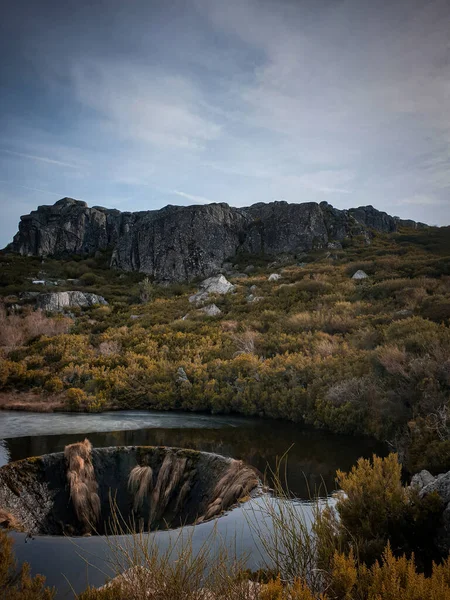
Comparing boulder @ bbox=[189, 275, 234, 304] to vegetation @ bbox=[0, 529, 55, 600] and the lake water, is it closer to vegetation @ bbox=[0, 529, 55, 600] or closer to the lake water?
the lake water

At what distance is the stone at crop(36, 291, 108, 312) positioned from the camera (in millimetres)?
32669

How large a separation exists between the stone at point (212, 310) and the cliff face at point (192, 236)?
18.5 m

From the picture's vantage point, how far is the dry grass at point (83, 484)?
30.8ft

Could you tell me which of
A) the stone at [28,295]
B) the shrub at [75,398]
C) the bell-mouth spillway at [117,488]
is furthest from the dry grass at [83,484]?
the stone at [28,295]

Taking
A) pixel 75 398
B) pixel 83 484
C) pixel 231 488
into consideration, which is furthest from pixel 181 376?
pixel 231 488

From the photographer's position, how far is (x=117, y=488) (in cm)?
1023

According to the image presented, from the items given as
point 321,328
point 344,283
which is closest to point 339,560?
point 321,328

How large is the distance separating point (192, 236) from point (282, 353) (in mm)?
35565

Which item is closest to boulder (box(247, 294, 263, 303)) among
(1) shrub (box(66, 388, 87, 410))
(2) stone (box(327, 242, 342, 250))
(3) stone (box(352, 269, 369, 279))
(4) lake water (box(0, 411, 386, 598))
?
(3) stone (box(352, 269, 369, 279))

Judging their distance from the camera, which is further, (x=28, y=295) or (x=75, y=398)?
(x=28, y=295)

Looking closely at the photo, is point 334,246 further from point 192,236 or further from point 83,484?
point 83,484

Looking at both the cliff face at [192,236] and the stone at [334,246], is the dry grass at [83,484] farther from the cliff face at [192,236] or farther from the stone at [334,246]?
the stone at [334,246]

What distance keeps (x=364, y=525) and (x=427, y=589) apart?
245 cm

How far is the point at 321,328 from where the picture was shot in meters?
22.8
